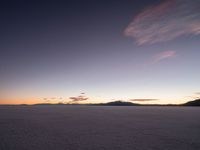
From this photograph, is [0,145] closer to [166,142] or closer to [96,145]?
[96,145]

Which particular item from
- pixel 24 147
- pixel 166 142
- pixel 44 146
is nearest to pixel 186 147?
pixel 166 142

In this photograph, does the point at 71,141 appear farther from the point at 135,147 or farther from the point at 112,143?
the point at 135,147

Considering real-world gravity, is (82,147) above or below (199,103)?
below

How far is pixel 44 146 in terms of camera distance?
706 centimetres

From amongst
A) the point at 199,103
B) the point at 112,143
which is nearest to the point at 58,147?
the point at 112,143

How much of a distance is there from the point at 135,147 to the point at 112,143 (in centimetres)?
100

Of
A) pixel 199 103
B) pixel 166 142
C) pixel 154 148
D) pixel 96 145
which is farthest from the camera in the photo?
pixel 199 103

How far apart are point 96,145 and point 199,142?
430 cm

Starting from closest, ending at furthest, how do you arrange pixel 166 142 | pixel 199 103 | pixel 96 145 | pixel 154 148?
pixel 154 148, pixel 96 145, pixel 166 142, pixel 199 103

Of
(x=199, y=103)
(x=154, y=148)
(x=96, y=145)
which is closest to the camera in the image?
(x=154, y=148)

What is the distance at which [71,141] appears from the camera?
7.89 meters

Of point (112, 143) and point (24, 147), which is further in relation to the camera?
point (112, 143)

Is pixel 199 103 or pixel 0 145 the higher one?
pixel 199 103

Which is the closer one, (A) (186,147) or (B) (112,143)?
(A) (186,147)
